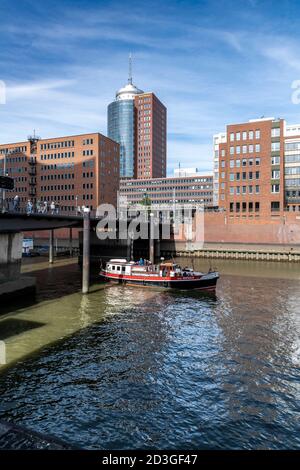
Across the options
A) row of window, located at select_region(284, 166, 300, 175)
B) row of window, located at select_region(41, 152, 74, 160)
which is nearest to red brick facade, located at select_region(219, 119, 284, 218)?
row of window, located at select_region(284, 166, 300, 175)

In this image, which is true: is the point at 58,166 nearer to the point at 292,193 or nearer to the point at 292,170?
the point at 292,170

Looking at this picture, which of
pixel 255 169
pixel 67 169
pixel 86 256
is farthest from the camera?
pixel 67 169

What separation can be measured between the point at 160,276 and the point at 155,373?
24855 millimetres

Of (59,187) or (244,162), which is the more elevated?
(244,162)

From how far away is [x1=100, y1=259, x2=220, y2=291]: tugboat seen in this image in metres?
42.1

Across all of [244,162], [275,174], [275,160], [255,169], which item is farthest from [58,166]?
[275,174]

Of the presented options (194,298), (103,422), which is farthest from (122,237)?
(103,422)

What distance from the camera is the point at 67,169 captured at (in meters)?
130

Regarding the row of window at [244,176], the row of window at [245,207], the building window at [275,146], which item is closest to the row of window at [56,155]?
the row of window at [244,176]

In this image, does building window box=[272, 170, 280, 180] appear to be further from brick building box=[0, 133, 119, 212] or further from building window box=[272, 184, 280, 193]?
brick building box=[0, 133, 119, 212]

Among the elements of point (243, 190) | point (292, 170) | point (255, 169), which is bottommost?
point (243, 190)

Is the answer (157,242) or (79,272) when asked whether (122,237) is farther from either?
(79,272)

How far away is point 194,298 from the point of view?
39719 millimetres

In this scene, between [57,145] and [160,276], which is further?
[57,145]
